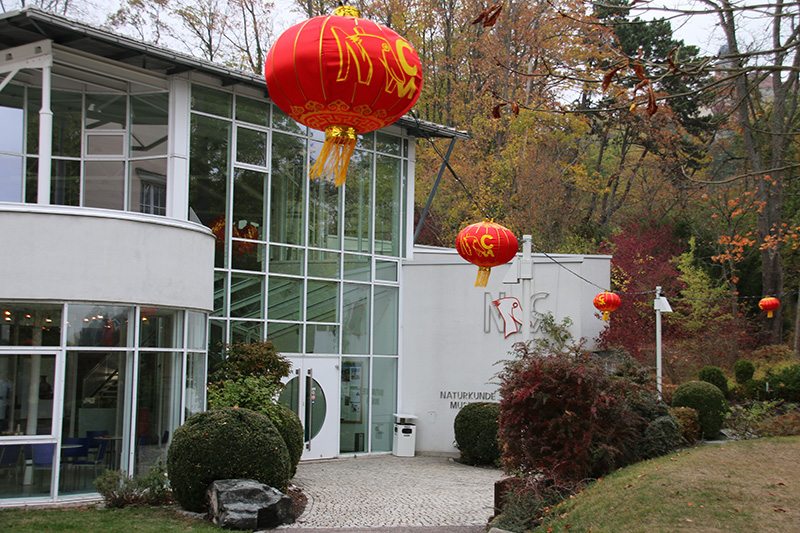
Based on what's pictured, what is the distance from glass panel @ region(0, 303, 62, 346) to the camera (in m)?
10.9

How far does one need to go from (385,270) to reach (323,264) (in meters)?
2.10

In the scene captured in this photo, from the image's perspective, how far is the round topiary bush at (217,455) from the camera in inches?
413

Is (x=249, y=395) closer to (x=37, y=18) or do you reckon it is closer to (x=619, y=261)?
(x=37, y=18)

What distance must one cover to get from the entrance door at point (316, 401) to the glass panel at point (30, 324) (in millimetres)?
6583

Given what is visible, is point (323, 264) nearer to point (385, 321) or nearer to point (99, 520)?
point (385, 321)

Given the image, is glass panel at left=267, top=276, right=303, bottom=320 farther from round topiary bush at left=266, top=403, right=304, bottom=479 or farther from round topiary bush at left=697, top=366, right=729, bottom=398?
round topiary bush at left=697, top=366, right=729, bottom=398

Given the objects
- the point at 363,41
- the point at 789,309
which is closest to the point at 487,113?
the point at 789,309

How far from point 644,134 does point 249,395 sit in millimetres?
25859

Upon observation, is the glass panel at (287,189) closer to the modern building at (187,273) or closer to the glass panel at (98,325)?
the modern building at (187,273)

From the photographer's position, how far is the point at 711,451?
11539mm

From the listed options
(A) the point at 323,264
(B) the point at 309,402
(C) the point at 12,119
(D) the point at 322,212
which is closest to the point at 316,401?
(B) the point at 309,402

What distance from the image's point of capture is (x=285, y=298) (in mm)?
17203

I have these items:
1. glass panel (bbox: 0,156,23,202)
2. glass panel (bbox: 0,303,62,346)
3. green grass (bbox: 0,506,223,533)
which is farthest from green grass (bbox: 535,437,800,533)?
glass panel (bbox: 0,156,23,202)

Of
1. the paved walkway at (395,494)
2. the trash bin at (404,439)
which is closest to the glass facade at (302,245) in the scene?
the trash bin at (404,439)
